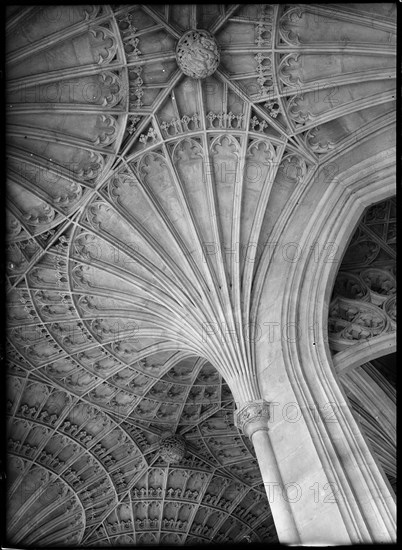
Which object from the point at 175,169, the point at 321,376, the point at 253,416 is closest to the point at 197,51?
the point at 175,169

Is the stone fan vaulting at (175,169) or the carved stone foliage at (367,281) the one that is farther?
the carved stone foliage at (367,281)

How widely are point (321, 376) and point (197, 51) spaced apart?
6.23 m

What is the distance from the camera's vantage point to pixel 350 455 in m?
12.7

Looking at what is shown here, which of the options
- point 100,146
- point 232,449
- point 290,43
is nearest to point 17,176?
point 100,146

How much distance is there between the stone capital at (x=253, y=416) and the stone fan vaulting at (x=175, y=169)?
0.09 m

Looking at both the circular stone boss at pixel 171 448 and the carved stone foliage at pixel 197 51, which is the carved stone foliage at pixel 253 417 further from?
the circular stone boss at pixel 171 448

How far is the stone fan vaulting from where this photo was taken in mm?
13945

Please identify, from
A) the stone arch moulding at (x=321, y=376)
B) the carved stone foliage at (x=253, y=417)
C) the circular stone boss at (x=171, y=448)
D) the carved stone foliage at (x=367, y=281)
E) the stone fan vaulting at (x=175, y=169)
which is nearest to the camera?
the stone arch moulding at (x=321, y=376)

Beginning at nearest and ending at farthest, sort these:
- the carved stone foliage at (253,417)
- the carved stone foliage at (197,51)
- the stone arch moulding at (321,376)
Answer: the stone arch moulding at (321,376) < the carved stone foliage at (253,417) < the carved stone foliage at (197,51)

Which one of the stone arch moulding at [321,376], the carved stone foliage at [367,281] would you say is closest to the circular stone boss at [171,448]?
the carved stone foliage at [367,281]

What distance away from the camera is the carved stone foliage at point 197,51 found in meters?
14.1

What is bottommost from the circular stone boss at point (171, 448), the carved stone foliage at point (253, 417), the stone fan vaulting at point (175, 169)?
the carved stone foliage at point (253, 417)

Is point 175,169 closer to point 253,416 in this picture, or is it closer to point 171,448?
point 253,416

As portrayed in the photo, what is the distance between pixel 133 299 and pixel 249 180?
3.41 meters
